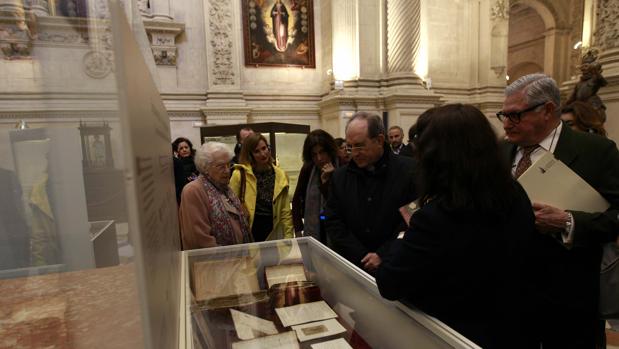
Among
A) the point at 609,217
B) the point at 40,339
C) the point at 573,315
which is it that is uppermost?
the point at 40,339

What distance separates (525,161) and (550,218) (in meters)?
0.36

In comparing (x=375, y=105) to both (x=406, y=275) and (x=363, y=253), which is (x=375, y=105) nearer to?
(x=363, y=253)

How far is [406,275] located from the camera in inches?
45.1

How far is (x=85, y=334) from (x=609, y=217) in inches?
75.7

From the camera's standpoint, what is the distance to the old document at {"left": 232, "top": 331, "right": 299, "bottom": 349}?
4.23 ft

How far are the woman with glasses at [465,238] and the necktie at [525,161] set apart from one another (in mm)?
666

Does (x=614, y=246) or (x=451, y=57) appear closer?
(x=614, y=246)

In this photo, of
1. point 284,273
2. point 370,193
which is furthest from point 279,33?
point 284,273

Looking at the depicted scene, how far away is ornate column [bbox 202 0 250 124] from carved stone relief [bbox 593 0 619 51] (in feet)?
28.2

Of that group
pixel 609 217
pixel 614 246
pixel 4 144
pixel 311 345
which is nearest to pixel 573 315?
pixel 614 246

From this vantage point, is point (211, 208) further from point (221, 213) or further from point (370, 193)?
point (370, 193)

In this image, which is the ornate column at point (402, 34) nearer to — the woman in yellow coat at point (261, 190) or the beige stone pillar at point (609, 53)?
the beige stone pillar at point (609, 53)

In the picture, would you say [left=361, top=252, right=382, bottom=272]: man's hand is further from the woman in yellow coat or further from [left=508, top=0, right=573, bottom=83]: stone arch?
[left=508, top=0, right=573, bottom=83]: stone arch

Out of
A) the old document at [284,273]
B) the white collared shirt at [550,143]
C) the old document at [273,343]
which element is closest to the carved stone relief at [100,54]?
the old document at [273,343]
